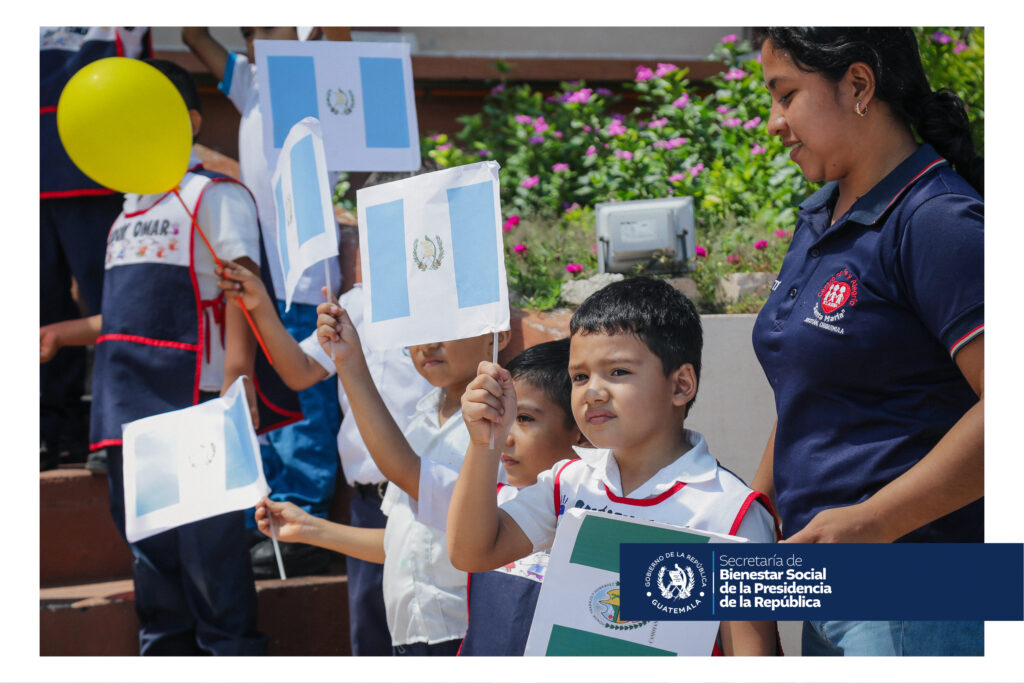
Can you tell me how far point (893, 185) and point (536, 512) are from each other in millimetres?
836

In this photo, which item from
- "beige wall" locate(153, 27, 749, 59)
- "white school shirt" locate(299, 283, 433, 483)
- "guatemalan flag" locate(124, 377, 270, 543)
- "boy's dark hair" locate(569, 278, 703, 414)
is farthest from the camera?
"beige wall" locate(153, 27, 749, 59)

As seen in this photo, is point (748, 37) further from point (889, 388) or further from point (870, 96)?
point (889, 388)

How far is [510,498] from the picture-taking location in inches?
78.9

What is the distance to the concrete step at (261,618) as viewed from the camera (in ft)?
10.3

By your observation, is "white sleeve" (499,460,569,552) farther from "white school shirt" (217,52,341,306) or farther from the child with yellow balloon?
"white school shirt" (217,52,341,306)

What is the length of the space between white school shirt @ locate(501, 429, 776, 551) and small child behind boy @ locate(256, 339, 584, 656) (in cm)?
14

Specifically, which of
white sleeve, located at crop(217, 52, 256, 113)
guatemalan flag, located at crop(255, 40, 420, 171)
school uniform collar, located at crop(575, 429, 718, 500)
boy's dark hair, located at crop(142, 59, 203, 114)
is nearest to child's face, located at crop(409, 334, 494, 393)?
school uniform collar, located at crop(575, 429, 718, 500)

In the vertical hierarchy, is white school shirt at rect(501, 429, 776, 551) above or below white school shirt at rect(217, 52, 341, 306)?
below

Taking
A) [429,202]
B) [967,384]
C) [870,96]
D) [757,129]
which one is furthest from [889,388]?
[757,129]

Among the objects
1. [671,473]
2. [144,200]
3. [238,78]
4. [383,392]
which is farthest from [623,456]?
[238,78]

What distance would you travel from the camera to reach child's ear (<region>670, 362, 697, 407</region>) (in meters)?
1.92

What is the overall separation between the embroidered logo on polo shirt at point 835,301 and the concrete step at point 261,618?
2.02 m

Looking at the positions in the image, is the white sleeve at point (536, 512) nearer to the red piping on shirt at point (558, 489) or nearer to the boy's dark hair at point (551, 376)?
the red piping on shirt at point (558, 489)

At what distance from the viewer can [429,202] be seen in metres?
2.03
